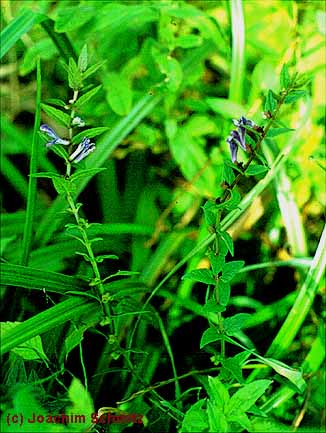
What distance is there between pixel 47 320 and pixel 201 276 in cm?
18

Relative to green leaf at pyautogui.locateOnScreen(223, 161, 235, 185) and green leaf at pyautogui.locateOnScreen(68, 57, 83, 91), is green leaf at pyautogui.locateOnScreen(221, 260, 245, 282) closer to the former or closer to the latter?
green leaf at pyautogui.locateOnScreen(223, 161, 235, 185)

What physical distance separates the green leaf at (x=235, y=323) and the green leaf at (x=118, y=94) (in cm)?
53

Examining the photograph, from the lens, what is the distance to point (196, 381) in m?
1.07

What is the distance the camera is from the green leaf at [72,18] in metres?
1.09

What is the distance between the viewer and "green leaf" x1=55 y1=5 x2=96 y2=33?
1.09 meters

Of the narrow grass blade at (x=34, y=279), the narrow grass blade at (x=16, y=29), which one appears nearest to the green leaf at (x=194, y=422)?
the narrow grass blade at (x=34, y=279)

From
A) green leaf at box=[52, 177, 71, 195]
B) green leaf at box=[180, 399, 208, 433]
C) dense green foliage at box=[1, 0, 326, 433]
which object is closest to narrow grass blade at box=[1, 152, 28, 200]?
dense green foliage at box=[1, 0, 326, 433]

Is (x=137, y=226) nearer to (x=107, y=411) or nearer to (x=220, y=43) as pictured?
(x=220, y=43)

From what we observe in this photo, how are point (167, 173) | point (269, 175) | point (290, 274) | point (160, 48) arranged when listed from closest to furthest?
point (269, 175)
point (160, 48)
point (290, 274)
point (167, 173)

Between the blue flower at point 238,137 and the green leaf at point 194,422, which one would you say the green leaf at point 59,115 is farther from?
the green leaf at point 194,422

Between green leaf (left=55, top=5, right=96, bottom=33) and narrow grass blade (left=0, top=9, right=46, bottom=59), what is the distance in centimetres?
4

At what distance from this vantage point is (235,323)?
0.80m

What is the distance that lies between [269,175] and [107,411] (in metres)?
0.42

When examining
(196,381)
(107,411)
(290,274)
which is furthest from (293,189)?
(107,411)
